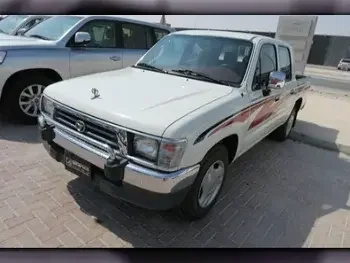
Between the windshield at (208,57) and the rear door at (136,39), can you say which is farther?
the rear door at (136,39)

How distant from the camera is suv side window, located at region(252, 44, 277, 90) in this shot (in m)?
3.29

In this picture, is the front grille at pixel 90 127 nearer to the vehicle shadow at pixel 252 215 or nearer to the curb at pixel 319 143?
the vehicle shadow at pixel 252 215

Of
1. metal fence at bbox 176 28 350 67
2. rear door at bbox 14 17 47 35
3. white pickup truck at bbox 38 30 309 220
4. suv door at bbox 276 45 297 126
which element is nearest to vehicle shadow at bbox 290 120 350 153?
suv door at bbox 276 45 297 126

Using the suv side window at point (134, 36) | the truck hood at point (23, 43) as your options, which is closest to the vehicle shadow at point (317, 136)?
the suv side window at point (134, 36)

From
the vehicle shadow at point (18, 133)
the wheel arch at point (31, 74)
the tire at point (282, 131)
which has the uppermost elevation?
the wheel arch at point (31, 74)

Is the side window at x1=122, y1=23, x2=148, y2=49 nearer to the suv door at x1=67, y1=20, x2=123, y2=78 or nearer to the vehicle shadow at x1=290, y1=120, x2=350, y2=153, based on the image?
the suv door at x1=67, y1=20, x2=123, y2=78

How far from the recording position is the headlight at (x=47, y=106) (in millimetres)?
2758

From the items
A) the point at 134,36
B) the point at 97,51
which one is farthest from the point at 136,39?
the point at 97,51

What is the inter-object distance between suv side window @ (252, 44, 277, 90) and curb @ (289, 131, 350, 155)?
214 centimetres

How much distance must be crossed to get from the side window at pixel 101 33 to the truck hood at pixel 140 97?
79.4 inches

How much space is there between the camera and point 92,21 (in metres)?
4.91

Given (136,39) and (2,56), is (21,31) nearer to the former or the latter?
(2,56)

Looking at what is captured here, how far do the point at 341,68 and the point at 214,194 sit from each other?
112 ft

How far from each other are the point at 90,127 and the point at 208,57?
5.26 feet
